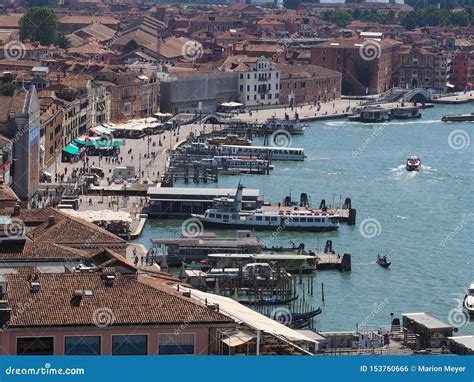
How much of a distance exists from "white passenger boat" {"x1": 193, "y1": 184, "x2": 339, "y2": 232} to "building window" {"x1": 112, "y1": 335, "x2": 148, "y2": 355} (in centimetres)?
1439

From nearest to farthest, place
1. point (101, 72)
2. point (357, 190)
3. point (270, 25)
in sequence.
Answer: point (357, 190) → point (101, 72) → point (270, 25)

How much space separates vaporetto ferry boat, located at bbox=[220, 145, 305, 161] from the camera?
28.0 m

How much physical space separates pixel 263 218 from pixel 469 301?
6580mm

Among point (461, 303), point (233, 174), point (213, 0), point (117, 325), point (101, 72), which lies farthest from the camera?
point (213, 0)

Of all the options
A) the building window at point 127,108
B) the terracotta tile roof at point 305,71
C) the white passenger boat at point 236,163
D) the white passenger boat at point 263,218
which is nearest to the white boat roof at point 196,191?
the white passenger boat at point 263,218

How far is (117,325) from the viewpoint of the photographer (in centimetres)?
588

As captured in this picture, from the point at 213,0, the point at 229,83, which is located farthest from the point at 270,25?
the point at 213,0

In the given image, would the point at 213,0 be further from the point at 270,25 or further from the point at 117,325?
the point at 117,325

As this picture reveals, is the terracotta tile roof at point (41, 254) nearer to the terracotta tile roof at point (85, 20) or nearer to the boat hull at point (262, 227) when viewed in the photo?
the boat hull at point (262, 227)

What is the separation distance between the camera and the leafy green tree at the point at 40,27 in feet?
150

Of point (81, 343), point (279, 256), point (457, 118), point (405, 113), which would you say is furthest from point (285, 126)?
point (81, 343)

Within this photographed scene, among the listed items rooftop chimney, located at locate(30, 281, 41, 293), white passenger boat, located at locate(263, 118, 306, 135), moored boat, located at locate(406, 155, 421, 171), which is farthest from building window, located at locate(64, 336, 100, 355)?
white passenger boat, located at locate(263, 118, 306, 135)

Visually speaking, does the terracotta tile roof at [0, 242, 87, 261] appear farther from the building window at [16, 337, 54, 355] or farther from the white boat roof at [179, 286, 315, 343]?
the building window at [16, 337, 54, 355]

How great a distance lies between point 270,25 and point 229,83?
1978 cm
